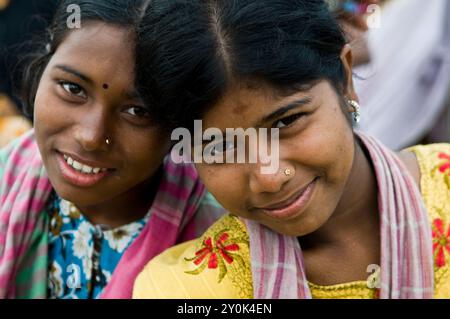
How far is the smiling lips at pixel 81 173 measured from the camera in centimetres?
183

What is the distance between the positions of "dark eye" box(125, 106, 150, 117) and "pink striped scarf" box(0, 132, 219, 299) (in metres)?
0.33

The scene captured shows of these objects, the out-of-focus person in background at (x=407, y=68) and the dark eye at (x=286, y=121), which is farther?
the out-of-focus person in background at (x=407, y=68)

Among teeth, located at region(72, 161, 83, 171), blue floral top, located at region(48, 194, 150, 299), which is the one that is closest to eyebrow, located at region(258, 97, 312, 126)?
teeth, located at region(72, 161, 83, 171)

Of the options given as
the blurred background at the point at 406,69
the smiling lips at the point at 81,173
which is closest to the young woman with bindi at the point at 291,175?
the smiling lips at the point at 81,173

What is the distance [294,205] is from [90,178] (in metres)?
0.54

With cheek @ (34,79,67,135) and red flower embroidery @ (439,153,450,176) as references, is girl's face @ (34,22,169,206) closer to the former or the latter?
cheek @ (34,79,67,135)

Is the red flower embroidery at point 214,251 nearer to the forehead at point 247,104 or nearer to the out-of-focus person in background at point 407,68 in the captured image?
the forehead at point 247,104

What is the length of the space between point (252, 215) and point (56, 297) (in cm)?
71

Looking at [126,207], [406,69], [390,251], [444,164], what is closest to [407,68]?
[406,69]

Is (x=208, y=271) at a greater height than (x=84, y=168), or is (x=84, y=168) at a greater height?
(x=84, y=168)

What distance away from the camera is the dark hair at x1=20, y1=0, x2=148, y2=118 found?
1.74 meters

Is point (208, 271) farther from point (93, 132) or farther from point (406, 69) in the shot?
point (406, 69)

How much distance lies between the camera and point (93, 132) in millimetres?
1737

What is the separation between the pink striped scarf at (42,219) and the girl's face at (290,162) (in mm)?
423
